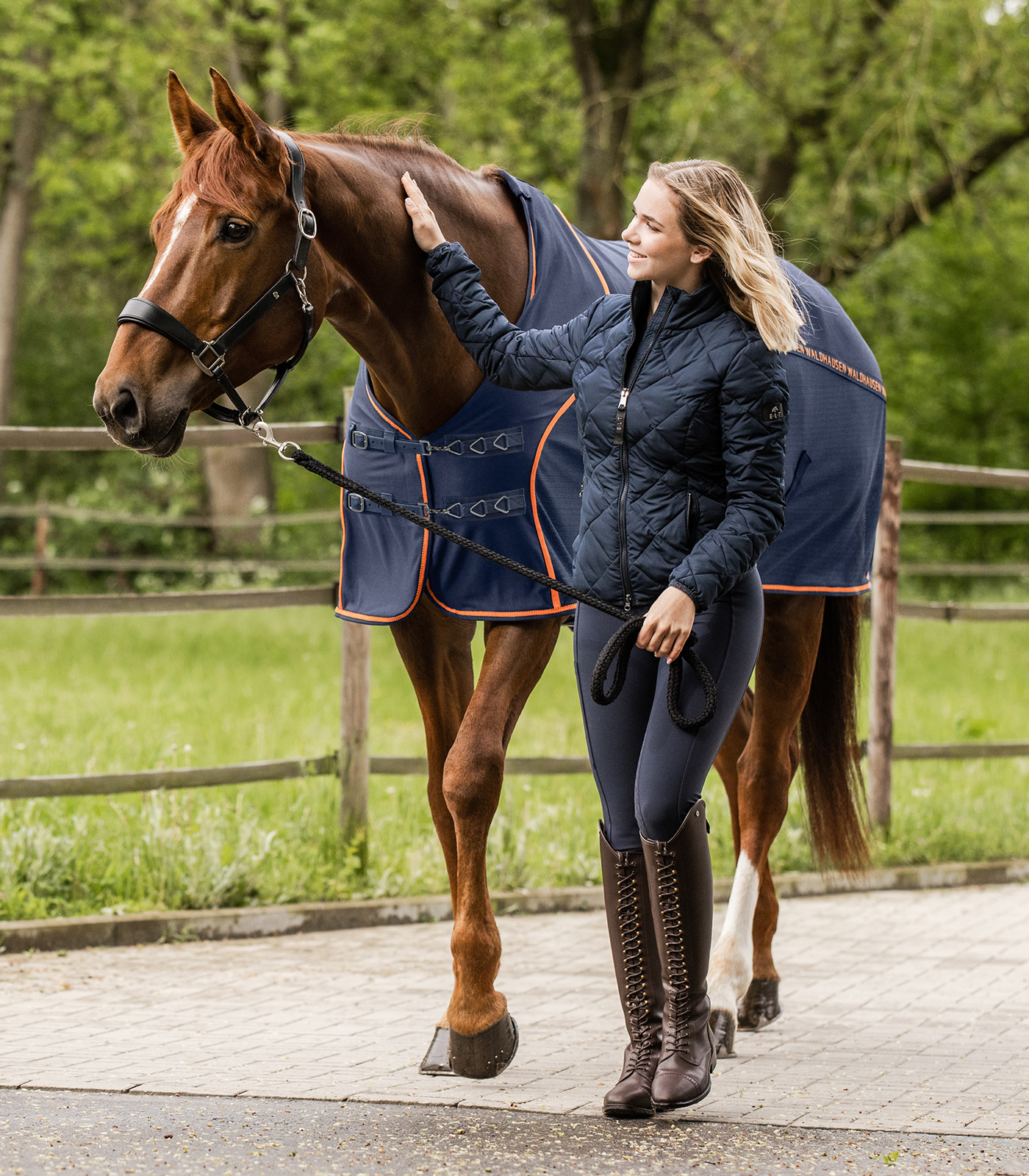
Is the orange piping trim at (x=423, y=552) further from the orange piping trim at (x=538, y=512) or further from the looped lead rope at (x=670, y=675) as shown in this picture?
the looped lead rope at (x=670, y=675)

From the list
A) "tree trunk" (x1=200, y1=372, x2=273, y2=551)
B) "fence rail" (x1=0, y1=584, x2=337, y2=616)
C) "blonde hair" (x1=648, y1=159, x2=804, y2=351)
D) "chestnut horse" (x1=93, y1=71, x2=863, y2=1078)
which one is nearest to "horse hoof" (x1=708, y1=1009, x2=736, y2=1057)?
"chestnut horse" (x1=93, y1=71, x2=863, y2=1078)

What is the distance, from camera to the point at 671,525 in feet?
10.3

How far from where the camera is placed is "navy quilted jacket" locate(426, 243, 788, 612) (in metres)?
3.07

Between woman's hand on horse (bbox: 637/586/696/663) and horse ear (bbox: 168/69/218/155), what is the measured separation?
1492mm

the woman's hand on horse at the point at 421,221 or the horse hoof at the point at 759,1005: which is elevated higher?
the woman's hand on horse at the point at 421,221

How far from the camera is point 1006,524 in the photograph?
75.9 ft

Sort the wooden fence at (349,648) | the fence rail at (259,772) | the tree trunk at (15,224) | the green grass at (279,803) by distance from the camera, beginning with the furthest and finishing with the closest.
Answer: the tree trunk at (15,224), the green grass at (279,803), the wooden fence at (349,648), the fence rail at (259,772)

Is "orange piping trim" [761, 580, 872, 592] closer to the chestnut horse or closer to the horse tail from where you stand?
the chestnut horse

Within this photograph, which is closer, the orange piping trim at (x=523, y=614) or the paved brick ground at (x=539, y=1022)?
the paved brick ground at (x=539, y=1022)

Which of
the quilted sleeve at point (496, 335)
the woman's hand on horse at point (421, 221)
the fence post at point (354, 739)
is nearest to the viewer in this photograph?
the quilted sleeve at point (496, 335)

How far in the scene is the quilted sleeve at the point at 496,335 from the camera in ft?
11.3


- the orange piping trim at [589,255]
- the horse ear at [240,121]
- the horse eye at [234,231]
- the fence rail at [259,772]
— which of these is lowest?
the fence rail at [259,772]

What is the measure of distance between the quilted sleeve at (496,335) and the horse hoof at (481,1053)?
60.5 inches

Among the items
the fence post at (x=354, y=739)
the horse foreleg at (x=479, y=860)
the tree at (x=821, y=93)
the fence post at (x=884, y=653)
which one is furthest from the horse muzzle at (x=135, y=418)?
the tree at (x=821, y=93)
